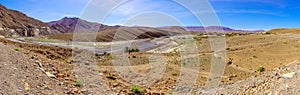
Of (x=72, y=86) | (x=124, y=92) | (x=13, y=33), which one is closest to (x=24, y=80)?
(x=72, y=86)

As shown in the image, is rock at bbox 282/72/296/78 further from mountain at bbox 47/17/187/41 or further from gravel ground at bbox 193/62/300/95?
mountain at bbox 47/17/187/41

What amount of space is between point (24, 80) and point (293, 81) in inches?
327

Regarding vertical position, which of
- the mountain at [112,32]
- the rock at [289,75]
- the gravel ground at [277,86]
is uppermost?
the mountain at [112,32]

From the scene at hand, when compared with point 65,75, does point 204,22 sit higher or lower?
higher

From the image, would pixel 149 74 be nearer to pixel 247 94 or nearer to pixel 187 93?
pixel 187 93

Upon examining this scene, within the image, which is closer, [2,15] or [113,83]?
[113,83]

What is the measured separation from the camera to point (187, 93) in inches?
499

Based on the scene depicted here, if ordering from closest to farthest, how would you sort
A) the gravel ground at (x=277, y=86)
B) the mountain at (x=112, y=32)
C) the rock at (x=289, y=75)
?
the gravel ground at (x=277, y=86) < the rock at (x=289, y=75) < the mountain at (x=112, y=32)

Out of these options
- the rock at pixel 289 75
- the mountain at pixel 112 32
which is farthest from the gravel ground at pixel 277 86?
the mountain at pixel 112 32

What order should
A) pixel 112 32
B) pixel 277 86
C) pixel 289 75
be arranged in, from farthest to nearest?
pixel 112 32 → pixel 289 75 → pixel 277 86

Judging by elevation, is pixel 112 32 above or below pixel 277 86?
above

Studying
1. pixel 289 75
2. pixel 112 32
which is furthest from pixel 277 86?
pixel 112 32

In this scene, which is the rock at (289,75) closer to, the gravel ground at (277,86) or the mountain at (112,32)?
the gravel ground at (277,86)

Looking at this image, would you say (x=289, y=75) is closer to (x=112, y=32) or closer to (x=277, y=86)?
(x=277, y=86)
